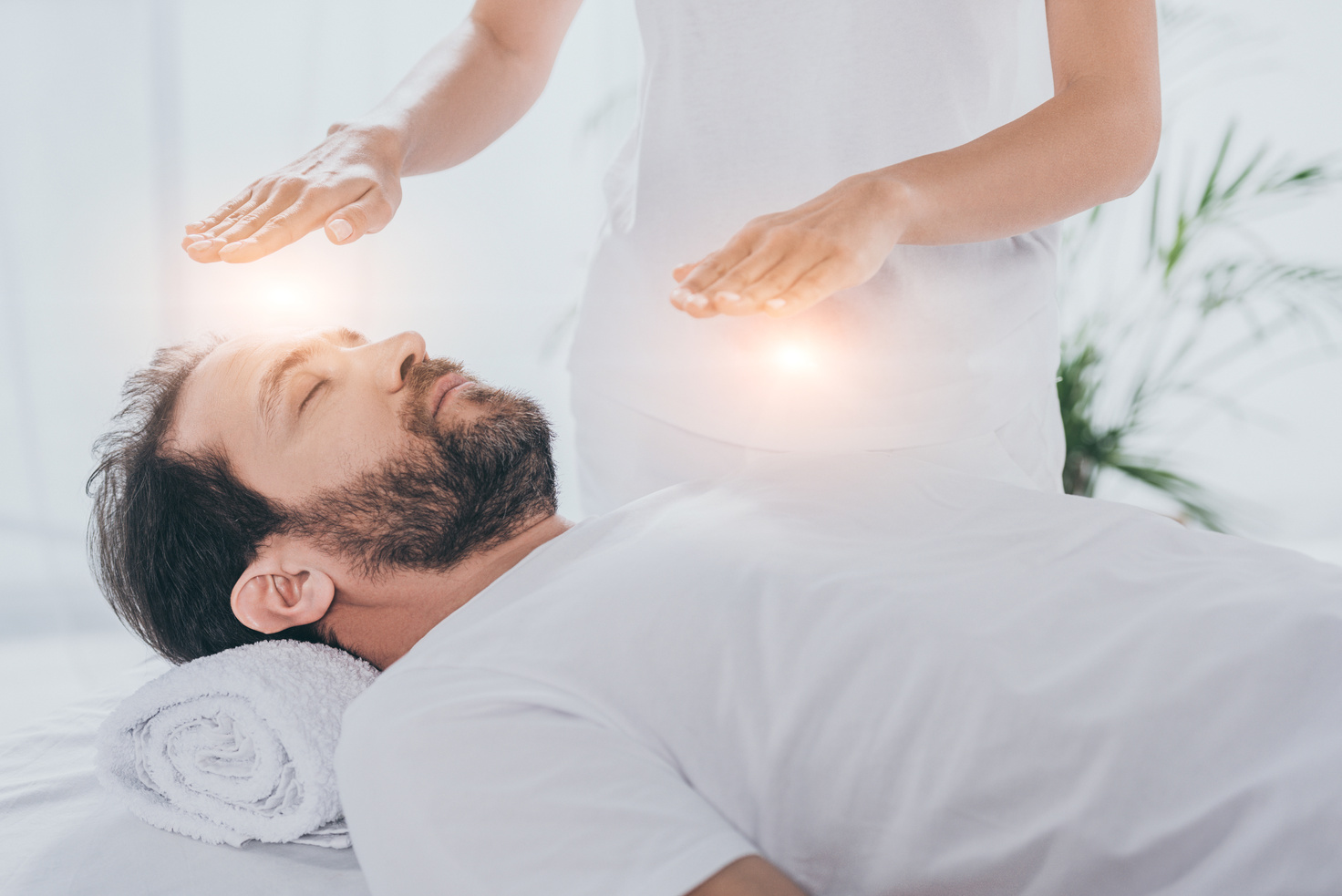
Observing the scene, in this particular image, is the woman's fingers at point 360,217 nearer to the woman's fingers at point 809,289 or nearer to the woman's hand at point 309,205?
the woman's hand at point 309,205

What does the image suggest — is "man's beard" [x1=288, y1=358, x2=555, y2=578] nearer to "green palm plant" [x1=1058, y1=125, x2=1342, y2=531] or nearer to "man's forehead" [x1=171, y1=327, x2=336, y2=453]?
"man's forehead" [x1=171, y1=327, x2=336, y2=453]

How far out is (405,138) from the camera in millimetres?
1202

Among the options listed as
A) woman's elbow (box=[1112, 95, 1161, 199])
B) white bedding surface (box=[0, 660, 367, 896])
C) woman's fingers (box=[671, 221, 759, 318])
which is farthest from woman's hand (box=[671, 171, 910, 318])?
white bedding surface (box=[0, 660, 367, 896])

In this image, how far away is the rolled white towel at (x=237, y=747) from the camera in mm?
898

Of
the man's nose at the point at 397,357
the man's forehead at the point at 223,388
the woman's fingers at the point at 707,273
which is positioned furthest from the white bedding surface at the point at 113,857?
the woman's fingers at the point at 707,273

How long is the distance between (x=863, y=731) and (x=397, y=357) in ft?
2.29

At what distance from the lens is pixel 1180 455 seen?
8.77 ft

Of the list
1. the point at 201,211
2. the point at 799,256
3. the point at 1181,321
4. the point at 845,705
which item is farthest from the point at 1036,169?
the point at 1181,321

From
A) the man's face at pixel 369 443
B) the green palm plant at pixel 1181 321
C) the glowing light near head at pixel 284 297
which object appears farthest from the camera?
the glowing light near head at pixel 284 297

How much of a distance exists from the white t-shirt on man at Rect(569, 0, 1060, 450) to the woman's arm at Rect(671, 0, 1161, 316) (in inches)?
6.1

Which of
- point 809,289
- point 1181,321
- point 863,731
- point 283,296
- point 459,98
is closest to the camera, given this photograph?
point 863,731

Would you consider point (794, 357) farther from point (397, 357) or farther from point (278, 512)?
point (278, 512)

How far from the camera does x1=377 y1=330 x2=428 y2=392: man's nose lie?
108 centimetres

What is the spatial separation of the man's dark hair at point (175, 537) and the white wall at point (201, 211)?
95 cm
